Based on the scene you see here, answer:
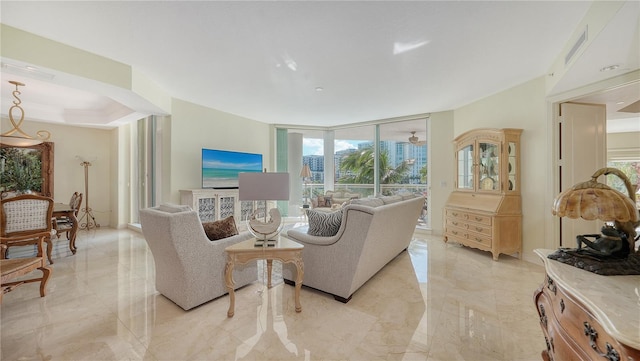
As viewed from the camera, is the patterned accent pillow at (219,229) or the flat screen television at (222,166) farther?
the flat screen television at (222,166)

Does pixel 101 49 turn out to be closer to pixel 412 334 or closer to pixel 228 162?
pixel 228 162

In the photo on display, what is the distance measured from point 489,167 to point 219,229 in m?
3.99

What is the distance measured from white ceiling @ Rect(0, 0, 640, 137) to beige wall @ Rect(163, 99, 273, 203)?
590 millimetres

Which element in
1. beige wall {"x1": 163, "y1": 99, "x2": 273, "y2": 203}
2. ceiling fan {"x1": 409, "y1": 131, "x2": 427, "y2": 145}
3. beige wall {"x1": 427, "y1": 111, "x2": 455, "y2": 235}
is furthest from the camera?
ceiling fan {"x1": 409, "y1": 131, "x2": 427, "y2": 145}

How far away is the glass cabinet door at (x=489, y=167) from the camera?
12.3ft

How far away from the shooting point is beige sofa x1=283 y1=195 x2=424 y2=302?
2234mm

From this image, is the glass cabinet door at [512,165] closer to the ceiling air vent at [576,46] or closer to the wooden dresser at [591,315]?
the ceiling air vent at [576,46]

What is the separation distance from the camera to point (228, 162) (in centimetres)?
523

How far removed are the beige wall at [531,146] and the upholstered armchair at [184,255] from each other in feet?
13.3

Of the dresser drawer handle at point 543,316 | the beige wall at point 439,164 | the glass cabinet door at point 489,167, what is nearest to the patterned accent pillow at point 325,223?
the dresser drawer handle at point 543,316

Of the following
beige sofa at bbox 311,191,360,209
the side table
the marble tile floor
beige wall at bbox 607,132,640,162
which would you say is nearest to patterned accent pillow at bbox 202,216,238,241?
the side table

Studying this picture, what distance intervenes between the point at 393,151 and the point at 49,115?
290 inches

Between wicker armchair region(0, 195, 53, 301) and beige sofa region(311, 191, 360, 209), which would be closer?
wicker armchair region(0, 195, 53, 301)

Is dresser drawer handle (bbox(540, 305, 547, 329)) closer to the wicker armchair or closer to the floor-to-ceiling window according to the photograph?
the floor-to-ceiling window
